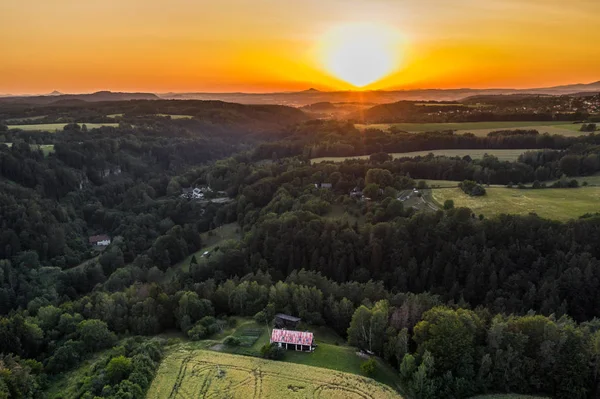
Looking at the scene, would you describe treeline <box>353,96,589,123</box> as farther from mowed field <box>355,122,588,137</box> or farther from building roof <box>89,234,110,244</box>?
building roof <box>89,234,110,244</box>

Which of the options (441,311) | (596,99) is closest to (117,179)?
(441,311)

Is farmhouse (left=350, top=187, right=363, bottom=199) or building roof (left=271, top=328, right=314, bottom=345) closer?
building roof (left=271, top=328, right=314, bottom=345)

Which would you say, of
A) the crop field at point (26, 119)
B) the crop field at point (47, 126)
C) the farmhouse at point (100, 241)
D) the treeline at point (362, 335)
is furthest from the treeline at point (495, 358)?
the crop field at point (26, 119)

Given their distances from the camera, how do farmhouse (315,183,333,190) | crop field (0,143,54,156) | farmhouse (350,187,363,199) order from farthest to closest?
1. crop field (0,143,54,156)
2. farmhouse (315,183,333,190)
3. farmhouse (350,187,363,199)

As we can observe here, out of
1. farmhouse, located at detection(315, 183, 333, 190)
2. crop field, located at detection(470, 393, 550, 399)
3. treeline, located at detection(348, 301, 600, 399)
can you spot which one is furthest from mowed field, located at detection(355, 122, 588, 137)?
crop field, located at detection(470, 393, 550, 399)

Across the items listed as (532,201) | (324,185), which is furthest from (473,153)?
(324,185)

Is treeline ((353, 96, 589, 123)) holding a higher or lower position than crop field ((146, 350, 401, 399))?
higher
